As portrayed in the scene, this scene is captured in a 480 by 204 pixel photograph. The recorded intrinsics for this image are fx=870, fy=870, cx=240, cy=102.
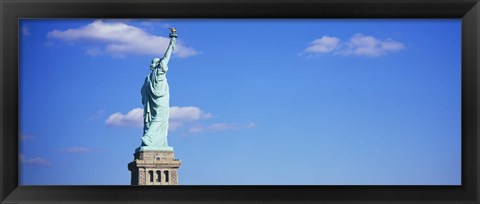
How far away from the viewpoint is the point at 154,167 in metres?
8.07

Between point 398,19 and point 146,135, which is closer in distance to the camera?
point 398,19

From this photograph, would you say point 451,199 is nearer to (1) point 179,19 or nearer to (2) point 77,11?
(1) point 179,19

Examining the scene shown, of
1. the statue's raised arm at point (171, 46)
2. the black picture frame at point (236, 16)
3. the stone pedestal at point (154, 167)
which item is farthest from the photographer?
the stone pedestal at point (154, 167)

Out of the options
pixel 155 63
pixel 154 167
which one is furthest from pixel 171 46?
pixel 154 167

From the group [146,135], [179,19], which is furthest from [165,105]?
[179,19]

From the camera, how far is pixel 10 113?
1.84 m

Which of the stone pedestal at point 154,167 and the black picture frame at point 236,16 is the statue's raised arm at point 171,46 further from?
the black picture frame at point 236,16

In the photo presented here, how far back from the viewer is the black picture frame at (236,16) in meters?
1.84

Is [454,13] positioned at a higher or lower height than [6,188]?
higher

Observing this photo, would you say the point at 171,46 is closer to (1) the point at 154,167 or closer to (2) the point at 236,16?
(1) the point at 154,167

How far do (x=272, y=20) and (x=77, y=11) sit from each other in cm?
42

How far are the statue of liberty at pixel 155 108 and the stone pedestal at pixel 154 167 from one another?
0.07 meters

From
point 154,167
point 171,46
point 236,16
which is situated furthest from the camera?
point 154,167

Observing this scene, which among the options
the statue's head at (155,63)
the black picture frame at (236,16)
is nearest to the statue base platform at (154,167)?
the statue's head at (155,63)
